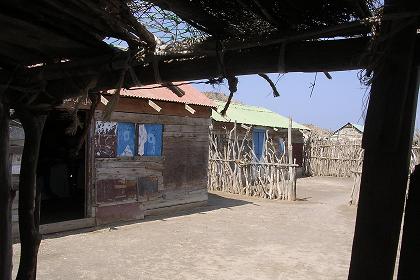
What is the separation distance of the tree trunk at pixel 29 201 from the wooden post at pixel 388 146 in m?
2.50

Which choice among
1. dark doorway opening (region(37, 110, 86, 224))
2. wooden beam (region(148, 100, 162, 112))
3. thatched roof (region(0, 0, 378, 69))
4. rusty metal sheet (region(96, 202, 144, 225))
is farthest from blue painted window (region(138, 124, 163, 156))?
thatched roof (region(0, 0, 378, 69))

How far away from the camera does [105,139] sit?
34.6 ft

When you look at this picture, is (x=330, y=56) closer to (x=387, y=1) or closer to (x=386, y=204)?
(x=387, y=1)

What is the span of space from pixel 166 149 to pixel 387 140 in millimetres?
10943

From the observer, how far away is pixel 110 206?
10.7m

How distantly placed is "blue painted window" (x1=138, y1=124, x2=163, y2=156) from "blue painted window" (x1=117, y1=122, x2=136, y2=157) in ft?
0.82

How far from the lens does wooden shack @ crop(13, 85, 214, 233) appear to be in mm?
10336

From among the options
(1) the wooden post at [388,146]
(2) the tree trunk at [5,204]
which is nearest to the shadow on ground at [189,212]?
(2) the tree trunk at [5,204]

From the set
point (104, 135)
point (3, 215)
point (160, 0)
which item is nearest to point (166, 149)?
point (104, 135)

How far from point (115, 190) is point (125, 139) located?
131 centimetres

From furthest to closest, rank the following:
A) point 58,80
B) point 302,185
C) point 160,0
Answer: point 302,185
point 58,80
point 160,0

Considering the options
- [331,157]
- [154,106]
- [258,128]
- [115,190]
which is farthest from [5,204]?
[331,157]

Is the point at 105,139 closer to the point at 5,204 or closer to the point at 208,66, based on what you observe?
the point at 5,204

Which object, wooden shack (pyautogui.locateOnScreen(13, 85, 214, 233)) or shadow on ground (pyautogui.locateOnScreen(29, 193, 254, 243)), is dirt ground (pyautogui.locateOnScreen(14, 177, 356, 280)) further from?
wooden shack (pyautogui.locateOnScreen(13, 85, 214, 233))
